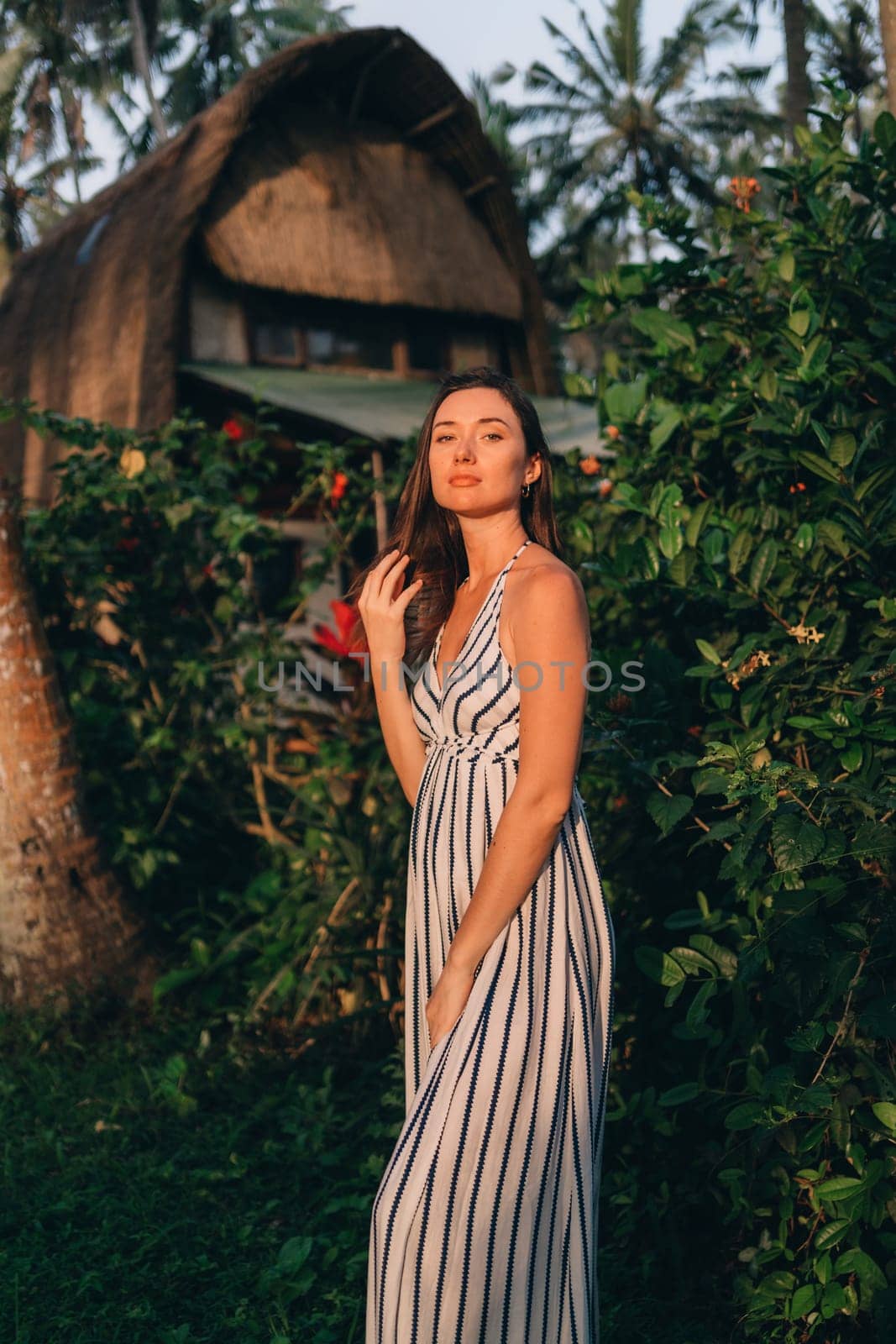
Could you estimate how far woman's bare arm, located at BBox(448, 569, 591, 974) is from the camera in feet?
5.24

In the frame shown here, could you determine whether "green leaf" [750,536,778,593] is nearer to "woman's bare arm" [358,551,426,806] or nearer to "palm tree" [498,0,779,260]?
"woman's bare arm" [358,551,426,806]

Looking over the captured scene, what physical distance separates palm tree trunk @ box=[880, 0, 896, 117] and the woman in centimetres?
132

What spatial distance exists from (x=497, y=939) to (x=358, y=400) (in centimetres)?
878

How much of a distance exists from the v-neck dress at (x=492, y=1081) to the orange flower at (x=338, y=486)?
2.59 m

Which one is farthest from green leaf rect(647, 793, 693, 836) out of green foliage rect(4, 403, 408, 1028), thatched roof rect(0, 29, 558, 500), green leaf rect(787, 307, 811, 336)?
thatched roof rect(0, 29, 558, 500)

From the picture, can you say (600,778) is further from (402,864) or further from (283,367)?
(283,367)

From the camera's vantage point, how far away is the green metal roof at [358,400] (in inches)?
345

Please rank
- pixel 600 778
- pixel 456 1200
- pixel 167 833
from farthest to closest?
pixel 167 833 < pixel 600 778 < pixel 456 1200

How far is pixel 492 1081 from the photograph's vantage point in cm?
162

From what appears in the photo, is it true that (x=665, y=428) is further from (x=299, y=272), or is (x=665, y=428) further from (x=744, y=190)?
(x=299, y=272)

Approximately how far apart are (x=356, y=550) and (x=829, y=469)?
650cm

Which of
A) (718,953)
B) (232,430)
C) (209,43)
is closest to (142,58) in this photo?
(209,43)

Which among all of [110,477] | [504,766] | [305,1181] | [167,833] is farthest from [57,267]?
[504,766]

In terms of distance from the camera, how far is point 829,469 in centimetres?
225
